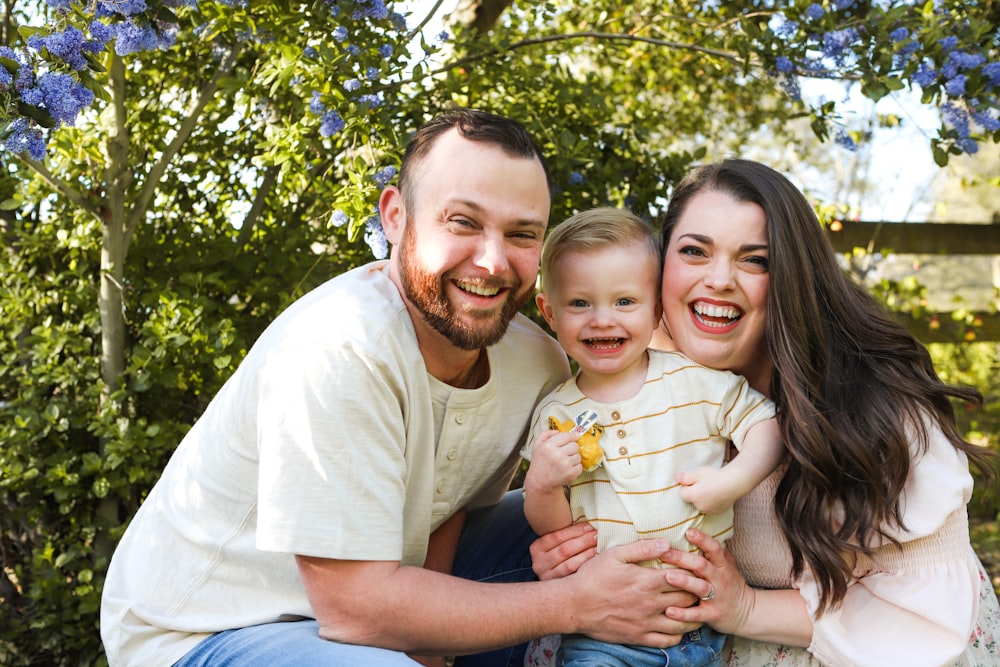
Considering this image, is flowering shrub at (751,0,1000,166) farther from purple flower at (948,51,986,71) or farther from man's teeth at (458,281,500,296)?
man's teeth at (458,281,500,296)

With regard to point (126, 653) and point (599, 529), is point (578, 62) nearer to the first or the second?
point (599, 529)

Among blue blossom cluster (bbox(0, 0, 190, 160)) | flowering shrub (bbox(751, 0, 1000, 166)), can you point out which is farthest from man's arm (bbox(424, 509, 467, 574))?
flowering shrub (bbox(751, 0, 1000, 166))

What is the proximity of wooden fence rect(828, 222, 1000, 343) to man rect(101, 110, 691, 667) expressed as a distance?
3.65 metres

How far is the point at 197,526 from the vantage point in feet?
7.11

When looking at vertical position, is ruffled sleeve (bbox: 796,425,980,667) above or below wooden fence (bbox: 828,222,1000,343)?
below

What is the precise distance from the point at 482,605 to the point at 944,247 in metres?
4.47

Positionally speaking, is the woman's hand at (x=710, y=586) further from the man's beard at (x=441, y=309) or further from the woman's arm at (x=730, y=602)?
the man's beard at (x=441, y=309)

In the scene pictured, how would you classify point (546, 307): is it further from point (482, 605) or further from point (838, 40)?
point (838, 40)

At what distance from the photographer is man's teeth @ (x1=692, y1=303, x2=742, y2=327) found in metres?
2.29

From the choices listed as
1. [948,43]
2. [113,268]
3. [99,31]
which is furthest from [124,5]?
[948,43]

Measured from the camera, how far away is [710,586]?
2119mm

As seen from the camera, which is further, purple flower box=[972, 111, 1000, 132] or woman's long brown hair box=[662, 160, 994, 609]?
purple flower box=[972, 111, 1000, 132]

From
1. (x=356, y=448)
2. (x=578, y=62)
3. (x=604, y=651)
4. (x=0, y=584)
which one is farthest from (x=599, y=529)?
(x=578, y=62)

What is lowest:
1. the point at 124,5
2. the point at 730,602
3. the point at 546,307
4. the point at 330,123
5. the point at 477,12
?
the point at 730,602
